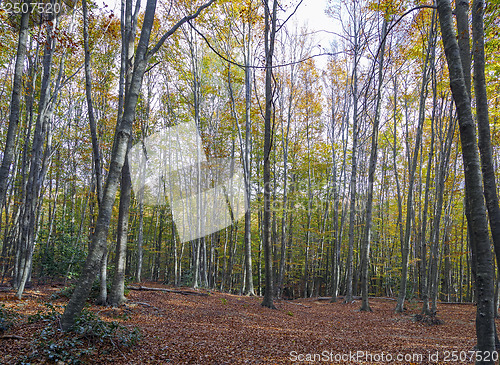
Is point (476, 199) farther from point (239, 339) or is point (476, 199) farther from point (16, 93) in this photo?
point (16, 93)

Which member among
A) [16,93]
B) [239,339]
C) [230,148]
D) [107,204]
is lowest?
[239,339]

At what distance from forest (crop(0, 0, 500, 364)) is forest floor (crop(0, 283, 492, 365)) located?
0.16m

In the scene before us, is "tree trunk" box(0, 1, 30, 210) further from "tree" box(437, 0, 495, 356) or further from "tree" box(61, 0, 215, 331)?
"tree" box(437, 0, 495, 356)

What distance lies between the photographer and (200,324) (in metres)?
6.04

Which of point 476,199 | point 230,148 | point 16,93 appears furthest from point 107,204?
point 230,148

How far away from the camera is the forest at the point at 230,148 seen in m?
3.89

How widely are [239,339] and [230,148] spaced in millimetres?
13323

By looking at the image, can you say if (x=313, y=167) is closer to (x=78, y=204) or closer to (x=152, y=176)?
(x=152, y=176)

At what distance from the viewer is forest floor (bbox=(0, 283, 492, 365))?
3621 millimetres

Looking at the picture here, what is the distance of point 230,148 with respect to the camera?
1722 cm

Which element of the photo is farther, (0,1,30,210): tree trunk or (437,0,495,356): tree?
(0,1,30,210): tree trunk

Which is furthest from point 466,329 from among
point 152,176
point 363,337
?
point 152,176

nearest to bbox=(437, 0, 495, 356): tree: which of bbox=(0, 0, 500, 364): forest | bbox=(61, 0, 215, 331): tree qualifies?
bbox=(0, 0, 500, 364): forest

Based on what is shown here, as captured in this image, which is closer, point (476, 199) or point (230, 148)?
point (476, 199)
